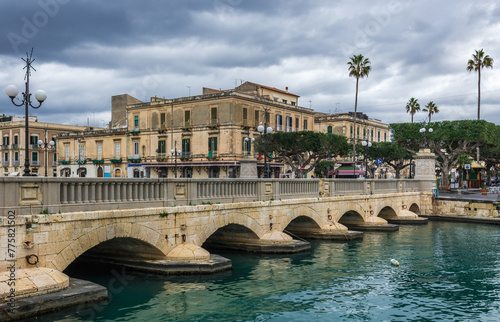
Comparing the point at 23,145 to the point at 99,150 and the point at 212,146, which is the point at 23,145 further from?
the point at 212,146

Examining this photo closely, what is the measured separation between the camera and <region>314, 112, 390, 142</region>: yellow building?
74425 mm

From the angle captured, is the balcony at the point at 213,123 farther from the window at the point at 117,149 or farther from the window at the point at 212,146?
the window at the point at 117,149

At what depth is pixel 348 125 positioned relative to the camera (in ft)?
Answer: 245

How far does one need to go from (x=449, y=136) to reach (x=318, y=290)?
43.5 m

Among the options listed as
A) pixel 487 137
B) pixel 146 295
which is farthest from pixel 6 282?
pixel 487 137

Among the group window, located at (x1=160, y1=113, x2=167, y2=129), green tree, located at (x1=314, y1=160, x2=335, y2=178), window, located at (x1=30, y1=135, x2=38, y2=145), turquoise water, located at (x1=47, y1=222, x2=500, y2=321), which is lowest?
turquoise water, located at (x1=47, y1=222, x2=500, y2=321)

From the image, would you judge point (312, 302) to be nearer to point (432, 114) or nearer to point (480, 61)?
point (480, 61)

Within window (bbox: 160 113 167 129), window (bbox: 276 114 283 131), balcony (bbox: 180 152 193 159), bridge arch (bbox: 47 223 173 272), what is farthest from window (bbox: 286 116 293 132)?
bridge arch (bbox: 47 223 173 272)

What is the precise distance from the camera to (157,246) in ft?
50.8

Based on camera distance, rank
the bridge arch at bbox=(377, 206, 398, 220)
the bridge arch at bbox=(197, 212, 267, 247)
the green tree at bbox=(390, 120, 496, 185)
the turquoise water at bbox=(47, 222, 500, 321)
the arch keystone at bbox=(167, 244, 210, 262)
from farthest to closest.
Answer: the green tree at bbox=(390, 120, 496, 185) < the bridge arch at bbox=(377, 206, 398, 220) < the bridge arch at bbox=(197, 212, 267, 247) < the arch keystone at bbox=(167, 244, 210, 262) < the turquoise water at bbox=(47, 222, 500, 321)

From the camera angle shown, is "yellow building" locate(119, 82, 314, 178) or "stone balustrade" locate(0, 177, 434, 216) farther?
"yellow building" locate(119, 82, 314, 178)

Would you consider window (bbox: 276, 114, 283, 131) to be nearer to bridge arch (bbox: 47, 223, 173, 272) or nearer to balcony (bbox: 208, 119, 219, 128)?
balcony (bbox: 208, 119, 219, 128)

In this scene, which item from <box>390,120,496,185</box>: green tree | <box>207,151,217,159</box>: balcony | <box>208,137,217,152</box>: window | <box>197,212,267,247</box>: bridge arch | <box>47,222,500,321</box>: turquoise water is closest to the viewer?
<box>47,222,500,321</box>: turquoise water

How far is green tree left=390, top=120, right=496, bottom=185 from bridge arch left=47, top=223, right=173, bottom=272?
45.5m
